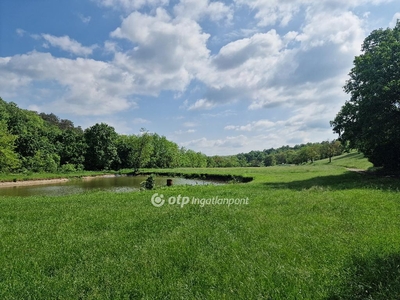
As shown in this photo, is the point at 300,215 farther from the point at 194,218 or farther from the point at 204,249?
the point at 204,249

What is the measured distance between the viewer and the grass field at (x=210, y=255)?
206 inches

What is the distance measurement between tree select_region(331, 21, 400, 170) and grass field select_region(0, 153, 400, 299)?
16.6m

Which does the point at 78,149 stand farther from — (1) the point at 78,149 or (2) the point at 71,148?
(2) the point at 71,148

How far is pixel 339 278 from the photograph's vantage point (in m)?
5.36

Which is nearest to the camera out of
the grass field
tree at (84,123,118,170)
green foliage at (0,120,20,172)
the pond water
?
the grass field

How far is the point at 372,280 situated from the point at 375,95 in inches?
953

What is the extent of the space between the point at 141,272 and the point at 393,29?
33829mm

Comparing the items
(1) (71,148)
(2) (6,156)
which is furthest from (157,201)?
(1) (71,148)

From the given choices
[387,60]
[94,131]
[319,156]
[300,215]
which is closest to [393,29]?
[387,60]

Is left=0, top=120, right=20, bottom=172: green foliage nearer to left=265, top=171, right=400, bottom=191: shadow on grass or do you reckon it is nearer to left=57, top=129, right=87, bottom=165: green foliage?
left=57, top=129, right=87, bottom=165: green foliage

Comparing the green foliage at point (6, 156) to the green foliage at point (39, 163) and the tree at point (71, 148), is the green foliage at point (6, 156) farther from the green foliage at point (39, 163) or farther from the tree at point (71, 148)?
the tree at point (71, 148)

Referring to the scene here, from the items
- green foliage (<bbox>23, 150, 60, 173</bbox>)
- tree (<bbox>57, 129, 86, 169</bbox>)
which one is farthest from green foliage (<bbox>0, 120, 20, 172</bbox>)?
tree (<bbox>57, 129, 86, 169</bbox>)

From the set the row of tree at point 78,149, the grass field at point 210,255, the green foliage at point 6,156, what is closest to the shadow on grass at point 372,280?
the grass field at point 210,255

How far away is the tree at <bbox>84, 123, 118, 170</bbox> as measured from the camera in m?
82.4
